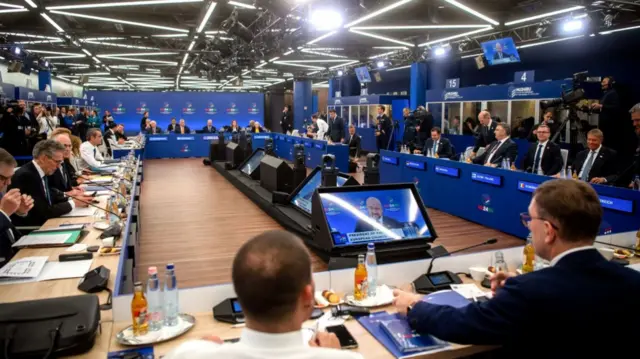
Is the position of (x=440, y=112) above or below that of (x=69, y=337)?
above

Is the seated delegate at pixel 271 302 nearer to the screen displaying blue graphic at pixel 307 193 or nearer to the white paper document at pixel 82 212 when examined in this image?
the white paper document at pixel 82 212

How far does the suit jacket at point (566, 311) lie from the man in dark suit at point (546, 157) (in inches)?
207

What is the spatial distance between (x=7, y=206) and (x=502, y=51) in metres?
11.4

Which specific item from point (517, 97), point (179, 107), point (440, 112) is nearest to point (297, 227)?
point (517, 97)

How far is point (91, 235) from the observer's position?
154 inches

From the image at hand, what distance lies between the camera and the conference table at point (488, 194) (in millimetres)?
5055

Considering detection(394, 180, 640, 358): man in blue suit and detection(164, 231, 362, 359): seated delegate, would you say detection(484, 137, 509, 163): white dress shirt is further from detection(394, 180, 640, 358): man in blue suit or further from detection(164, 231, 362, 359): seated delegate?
detection(164, 231, 362, 359): seated delegate

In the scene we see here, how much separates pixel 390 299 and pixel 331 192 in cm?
157

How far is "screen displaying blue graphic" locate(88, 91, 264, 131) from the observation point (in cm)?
2648

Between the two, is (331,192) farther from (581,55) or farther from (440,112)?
(440,112)

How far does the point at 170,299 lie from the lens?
89.7 inches

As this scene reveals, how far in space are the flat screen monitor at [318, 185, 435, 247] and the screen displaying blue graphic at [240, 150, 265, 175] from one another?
279 inches

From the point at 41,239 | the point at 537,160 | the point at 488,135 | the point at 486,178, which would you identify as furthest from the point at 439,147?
the point at 41,239

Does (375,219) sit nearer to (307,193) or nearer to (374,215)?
(374,215)
